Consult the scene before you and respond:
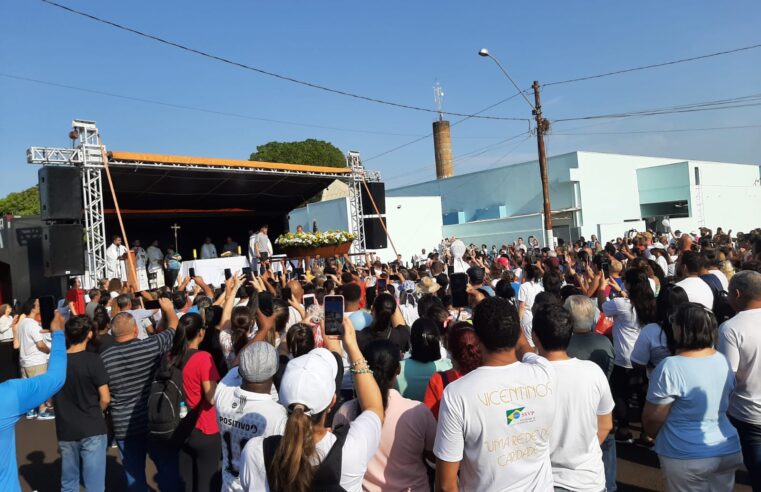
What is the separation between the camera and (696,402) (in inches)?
107

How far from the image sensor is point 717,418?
8.98 ft

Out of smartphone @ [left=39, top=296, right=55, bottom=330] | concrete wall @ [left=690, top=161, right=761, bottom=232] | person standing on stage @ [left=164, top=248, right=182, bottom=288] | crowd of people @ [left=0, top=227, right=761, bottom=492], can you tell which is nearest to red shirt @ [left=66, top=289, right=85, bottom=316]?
person standing on stage @ [left=164, top=248, right=182, bottom=288]

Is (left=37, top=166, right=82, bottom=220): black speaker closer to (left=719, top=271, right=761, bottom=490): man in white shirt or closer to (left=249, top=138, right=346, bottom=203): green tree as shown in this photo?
(left=719, top=271, right=761, bottom=490): man in white shirt

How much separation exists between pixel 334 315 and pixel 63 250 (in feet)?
32.7

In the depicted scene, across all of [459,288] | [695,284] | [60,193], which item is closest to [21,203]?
[60,193]

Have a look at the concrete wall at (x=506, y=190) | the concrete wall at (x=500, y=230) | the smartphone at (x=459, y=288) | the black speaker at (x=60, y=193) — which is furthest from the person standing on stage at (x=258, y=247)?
the concrete wall at (x=506, y=190)

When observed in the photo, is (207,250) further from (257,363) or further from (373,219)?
(257,363)

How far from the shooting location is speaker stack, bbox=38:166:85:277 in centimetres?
1086

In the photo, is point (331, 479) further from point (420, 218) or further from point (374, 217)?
point (420, 218)

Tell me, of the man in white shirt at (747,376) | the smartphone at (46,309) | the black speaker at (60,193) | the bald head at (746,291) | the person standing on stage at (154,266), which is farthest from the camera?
the person standing on stage at (154,266)

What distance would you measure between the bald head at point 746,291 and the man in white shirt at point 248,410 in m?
2.83

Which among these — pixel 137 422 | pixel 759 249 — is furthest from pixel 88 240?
pixel 759 249

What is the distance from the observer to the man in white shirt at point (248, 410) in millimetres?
2486

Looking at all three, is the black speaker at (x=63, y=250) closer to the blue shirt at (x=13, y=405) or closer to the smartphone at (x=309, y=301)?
the smartphone at (x=309, y=301)
